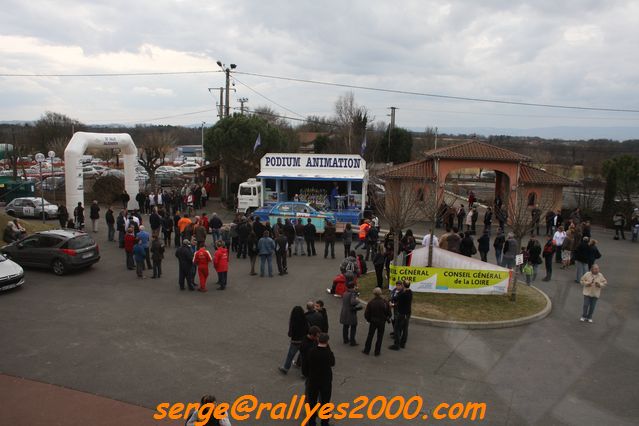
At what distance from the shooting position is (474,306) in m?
12.4

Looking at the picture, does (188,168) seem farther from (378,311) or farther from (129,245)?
(378,311)

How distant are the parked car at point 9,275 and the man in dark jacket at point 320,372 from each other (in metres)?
10.0

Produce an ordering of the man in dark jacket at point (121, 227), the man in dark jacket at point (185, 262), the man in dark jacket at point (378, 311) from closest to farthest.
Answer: the man in dark jacket at point (378, 311), the man in dark jacket at point (185, 262), the man in dark jacket at point (121, 227)

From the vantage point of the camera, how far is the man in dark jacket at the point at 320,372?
7.02 meters

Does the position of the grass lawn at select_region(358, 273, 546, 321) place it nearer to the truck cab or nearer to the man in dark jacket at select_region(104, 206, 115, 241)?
the man in dark jacket at select_region(104, 206, 115, 241)

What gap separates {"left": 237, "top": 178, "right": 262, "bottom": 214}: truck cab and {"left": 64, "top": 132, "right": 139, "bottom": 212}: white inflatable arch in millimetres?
6010

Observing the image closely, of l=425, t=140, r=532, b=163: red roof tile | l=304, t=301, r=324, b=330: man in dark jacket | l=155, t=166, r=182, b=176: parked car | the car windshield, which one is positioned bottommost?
the car windshield

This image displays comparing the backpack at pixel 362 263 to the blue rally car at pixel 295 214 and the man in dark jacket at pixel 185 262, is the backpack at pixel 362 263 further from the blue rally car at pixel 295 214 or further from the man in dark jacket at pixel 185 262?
the blue rally car at pixel 295 214

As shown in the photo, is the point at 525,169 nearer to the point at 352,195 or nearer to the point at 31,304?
the point at 352,195

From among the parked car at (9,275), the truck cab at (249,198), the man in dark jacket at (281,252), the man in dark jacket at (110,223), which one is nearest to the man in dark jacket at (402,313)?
the man in dark jacket at (281,252)

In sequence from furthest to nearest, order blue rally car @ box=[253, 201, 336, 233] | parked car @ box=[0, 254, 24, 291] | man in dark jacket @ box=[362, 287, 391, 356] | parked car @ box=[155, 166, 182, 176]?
parked car @ box=[155, 166, 182, 176] → blue rally car @ box=[253, 201, 336, 233] → parked car @ box=[0, 254, 24, 291] → man in dark jacket @ box=[362, 287, 391, 356]

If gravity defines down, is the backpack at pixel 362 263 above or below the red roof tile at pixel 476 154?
below

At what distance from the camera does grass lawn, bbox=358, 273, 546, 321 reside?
464 inches

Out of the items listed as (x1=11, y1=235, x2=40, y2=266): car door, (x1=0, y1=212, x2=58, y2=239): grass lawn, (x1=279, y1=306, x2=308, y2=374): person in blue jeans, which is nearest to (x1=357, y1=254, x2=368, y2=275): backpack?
(x1=279, y1=306, x2=308, y2=374): person in blue jeans
